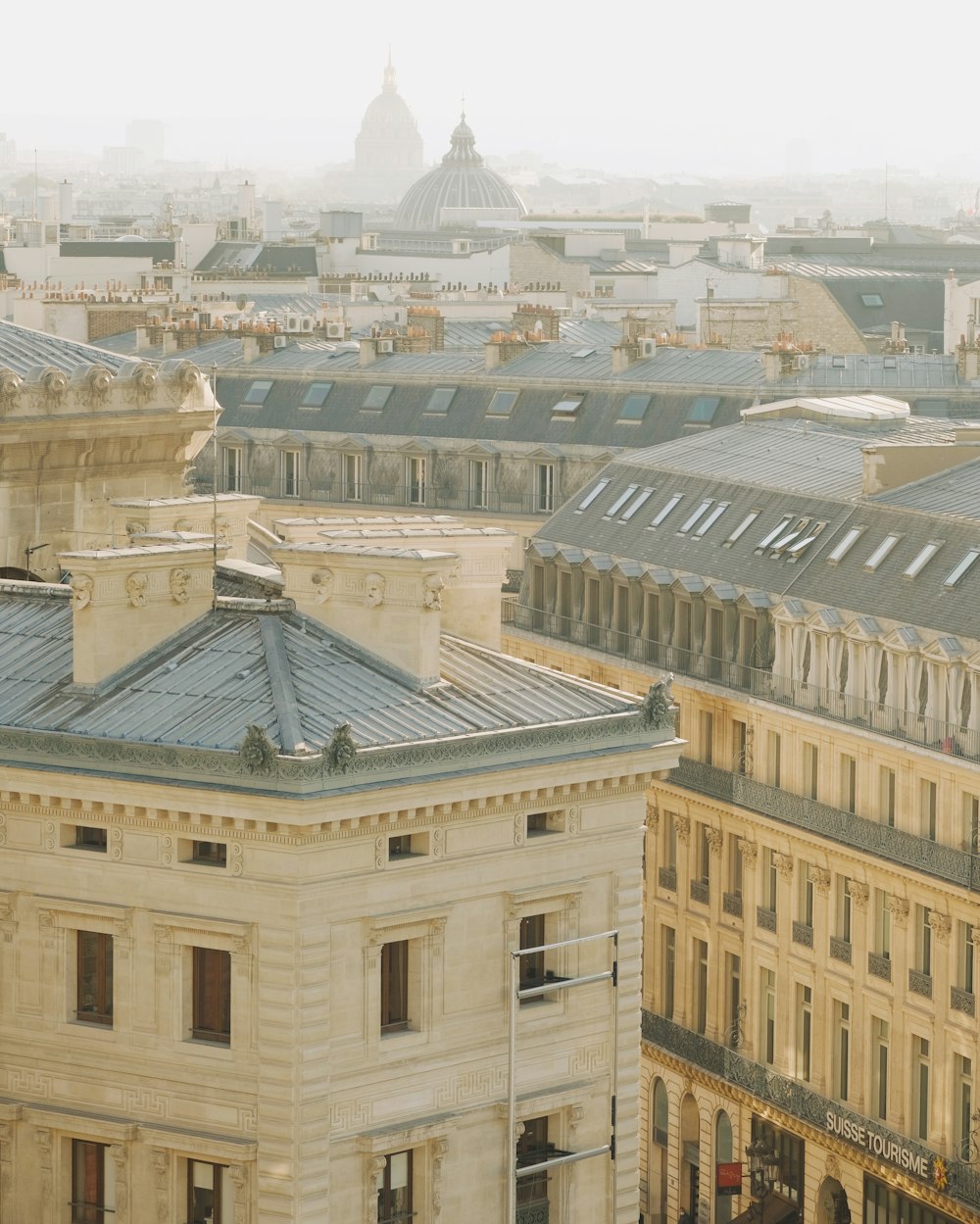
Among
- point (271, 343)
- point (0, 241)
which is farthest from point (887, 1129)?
point (0, 241)

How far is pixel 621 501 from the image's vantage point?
77062 millimetres

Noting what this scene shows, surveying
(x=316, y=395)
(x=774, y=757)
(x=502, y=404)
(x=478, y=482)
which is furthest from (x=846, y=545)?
(x=316, y=395)

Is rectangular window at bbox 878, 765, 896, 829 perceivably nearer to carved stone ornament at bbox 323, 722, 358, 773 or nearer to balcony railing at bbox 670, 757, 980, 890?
balcony railing at bbox 670, 757, 980, 890

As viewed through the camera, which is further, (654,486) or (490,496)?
(490,496)

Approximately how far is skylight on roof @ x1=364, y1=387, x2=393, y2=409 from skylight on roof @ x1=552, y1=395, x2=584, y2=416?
571cm

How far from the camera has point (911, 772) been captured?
6359cm

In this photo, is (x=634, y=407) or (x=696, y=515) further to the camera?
(x=634, y=407)

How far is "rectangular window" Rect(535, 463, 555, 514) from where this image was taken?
303 ft

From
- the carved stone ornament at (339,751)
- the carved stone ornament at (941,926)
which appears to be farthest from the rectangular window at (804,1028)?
the carved stone ornament at (339,751)

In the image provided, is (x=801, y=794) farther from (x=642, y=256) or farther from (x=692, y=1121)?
(x=642, y=256)

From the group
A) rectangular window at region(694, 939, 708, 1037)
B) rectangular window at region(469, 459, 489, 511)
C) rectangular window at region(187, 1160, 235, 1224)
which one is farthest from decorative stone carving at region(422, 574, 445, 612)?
rectangular window at region(469, 459, 489, 511)

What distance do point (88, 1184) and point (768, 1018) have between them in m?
30.7

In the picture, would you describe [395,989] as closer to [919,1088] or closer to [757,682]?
[919,1088]

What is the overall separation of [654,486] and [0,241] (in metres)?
109
